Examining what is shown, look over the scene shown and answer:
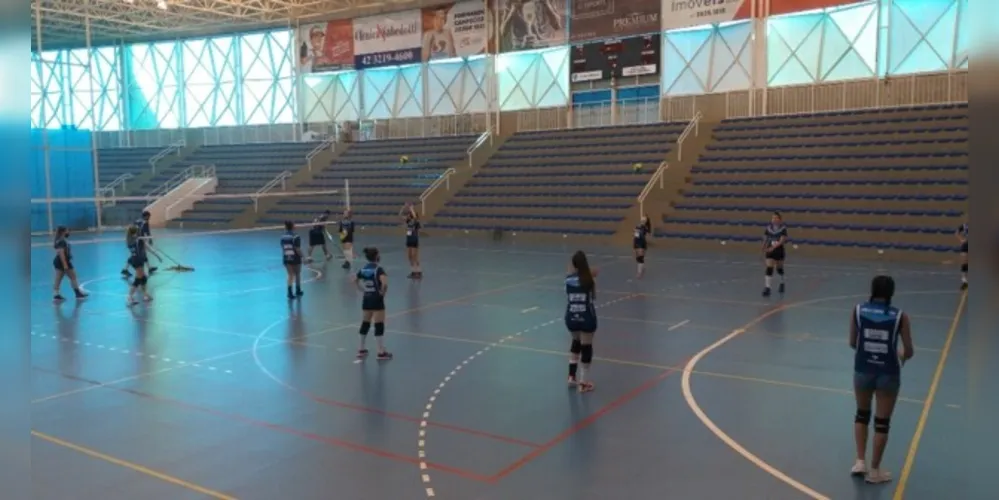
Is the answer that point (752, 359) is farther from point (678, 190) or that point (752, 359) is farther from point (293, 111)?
point (293, 111)

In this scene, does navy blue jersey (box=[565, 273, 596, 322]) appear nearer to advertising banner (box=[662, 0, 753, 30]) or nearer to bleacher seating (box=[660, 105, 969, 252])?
bleacher seating (box=[660, 105, 969, 252])

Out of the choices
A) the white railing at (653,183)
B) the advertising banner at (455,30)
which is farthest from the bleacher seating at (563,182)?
the advertising banner at (455,30)

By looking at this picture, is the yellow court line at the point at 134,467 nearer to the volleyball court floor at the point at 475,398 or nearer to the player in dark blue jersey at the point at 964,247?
the volleyball court floor at the point at 475,398

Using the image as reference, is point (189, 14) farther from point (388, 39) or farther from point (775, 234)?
point (775, 234)

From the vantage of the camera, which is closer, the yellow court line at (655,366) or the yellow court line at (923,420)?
the yellow court line at (923,420)

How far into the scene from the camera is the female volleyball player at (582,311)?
29.1ft

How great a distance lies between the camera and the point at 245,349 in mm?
11586

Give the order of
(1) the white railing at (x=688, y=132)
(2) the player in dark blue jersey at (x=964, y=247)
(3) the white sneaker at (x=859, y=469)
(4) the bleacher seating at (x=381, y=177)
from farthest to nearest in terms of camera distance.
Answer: (4) the bleacher seating at (x=381, y=177) < (1) the white railing at (x=688, y=132) < (3) the white sneaker at (x=859, y=469) < (2) the player in dark blue jersey at (x=964, y=247)

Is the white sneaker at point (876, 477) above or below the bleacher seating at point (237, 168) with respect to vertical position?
below

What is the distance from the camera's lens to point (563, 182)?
1298 inches

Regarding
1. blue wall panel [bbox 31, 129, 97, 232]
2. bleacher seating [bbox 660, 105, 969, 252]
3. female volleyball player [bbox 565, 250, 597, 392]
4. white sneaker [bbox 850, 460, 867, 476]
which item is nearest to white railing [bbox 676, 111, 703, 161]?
bleacher seating [bbox 660, 105, 969, 252]

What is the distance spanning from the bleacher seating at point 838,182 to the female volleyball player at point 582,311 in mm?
16666

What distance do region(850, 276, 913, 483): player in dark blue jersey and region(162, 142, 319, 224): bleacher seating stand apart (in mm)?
37392

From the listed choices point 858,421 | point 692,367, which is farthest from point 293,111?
point 858,421
